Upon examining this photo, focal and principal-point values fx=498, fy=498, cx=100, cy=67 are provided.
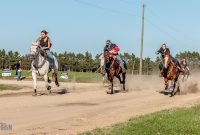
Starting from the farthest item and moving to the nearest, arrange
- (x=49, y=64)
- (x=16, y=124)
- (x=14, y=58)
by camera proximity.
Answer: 1. (x=14, y=58)
2. (x=49, y=64)
3. (x=16, y=124)

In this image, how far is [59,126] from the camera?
42.0 ft

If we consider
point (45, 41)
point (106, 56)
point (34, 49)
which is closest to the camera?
point (34, 49)

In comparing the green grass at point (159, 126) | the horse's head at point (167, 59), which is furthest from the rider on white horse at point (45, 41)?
the green grass at point (159, 126)

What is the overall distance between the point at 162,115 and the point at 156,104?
5471 mm

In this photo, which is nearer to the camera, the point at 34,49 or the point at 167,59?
the point at 34,49

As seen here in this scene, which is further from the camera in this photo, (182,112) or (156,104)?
(156,104)

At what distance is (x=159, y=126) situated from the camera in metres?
12.7

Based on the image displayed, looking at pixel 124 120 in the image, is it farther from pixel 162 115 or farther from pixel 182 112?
pixel 182 112

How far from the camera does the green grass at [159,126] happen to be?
11709 mm

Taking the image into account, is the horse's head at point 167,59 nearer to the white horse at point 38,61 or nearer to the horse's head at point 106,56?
the horse's head at point 106,56

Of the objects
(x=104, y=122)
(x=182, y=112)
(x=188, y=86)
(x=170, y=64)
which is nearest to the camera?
(x=104, y=122)

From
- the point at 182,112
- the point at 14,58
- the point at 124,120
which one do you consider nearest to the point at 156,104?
the point at 182,112

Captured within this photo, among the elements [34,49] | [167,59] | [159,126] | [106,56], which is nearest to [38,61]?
[34,49]

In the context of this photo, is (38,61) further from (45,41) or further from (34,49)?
(45,41)
